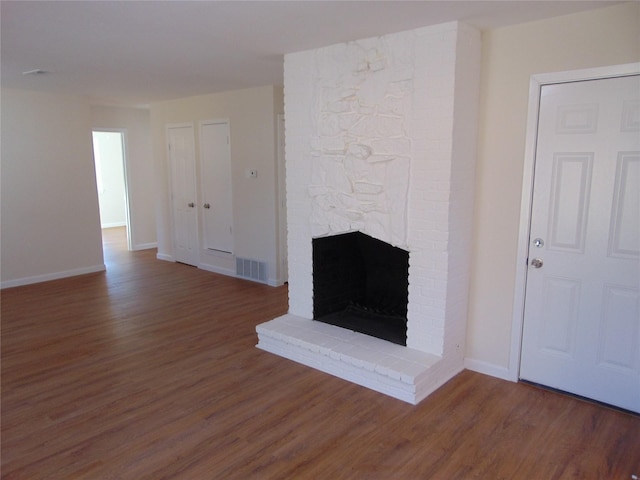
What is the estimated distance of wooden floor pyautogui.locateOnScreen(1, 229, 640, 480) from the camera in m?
2.28

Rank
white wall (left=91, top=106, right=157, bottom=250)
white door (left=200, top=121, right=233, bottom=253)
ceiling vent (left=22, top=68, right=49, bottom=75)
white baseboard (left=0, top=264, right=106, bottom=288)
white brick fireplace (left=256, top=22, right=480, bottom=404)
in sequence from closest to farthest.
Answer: white brick fireplace (left=256, top=22, right=480, bottom=404)
ceiling vent (left=22, top=68, right=49, bottom=75)
white baseboard (left=0, top=264, right=106, bottom=288)
white door (left=200, top=121, right=233, bottom=253)
white wall (left=91, top=106, right=157, bottom=250)

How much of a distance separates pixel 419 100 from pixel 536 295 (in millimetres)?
1524

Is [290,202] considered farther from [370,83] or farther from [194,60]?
[194,60]

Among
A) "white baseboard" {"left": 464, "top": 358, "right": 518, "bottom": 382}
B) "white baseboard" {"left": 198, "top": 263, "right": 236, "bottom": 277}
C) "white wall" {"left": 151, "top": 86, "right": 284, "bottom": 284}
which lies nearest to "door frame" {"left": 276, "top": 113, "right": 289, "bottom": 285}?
"white wall" {"left": 151, "top": 86, "right": 284, "bottom": 284}

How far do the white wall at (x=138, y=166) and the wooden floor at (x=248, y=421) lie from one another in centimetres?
395

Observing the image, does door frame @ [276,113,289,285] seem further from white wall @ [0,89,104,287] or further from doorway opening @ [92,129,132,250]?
doorway opening @ [92,129,132,250]

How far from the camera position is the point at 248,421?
106 inches

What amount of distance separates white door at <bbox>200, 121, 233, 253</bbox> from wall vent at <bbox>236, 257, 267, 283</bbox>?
0.98 ft

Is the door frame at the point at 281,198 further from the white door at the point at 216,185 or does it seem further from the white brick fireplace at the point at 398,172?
the white brick fireplace at the point at 398,172

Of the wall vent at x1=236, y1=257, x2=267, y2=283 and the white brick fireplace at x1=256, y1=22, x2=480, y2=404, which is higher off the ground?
the white brick fireplace at x1=256, y1=22, x2=480, y2=404

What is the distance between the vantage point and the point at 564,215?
A: 112 inches

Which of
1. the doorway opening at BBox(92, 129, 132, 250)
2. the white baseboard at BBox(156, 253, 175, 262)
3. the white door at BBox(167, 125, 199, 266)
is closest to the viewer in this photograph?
the white door at BBox(167, 125, 199, 266)

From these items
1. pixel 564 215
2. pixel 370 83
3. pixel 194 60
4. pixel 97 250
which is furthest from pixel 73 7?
pixel 97 250

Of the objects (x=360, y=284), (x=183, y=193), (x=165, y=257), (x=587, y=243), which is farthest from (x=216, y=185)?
(x=587, y=243)
